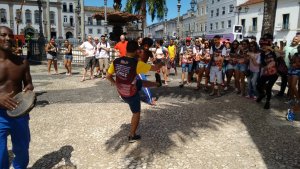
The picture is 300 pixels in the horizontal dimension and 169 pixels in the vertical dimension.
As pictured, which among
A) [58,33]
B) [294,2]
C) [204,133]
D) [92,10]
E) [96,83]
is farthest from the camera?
[92,10]

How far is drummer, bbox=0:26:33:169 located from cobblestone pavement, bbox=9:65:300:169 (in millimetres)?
1029

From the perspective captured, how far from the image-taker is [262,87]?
750 cm

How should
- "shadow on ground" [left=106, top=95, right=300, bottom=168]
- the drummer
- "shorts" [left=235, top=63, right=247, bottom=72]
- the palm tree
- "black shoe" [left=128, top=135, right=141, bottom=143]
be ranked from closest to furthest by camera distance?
1. the drummer
2. "shadow on ground" [left=106, top=95, right=300, bottom=168]
3. "black shoe" [left=128, top=135, right=141, bottom=143]
4. "shorts" [left=235, top=63, right=247, bottom=72]
5. the palm tree

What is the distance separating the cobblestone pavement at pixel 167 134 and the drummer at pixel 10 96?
40.5 inches

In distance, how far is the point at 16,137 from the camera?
3.08 metres

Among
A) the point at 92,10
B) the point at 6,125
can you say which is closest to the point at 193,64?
the point at 6,125

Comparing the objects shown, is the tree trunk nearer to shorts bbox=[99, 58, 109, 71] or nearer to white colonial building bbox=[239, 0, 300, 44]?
shorts bbox=[99, 58, 109, 71]

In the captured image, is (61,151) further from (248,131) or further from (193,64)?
(193,64)

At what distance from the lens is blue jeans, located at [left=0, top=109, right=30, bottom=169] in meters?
2.94

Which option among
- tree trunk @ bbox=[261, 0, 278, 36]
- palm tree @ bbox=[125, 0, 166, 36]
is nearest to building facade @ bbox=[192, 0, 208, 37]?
palm tree @ bbox=[125, 0, 166, 36]

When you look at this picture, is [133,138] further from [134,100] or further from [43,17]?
[43,17]

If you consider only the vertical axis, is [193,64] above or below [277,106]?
above

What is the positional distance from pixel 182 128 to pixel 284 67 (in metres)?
4.40

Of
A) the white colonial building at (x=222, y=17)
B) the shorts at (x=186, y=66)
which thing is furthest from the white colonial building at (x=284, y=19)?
the shorts at (x=186, y=66)
